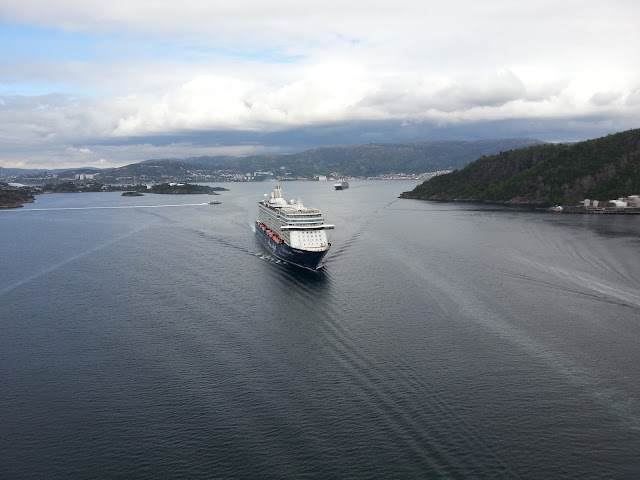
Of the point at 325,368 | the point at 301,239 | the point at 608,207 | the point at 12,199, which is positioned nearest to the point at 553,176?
the point at 608,207

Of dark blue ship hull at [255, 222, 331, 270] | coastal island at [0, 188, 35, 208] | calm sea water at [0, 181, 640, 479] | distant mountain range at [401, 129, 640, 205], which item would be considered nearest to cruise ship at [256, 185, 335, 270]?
dark blue ship hull at [255, 222, 331, 270]

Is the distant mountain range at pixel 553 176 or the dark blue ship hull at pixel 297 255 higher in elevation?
the distant mountain range at pixel 553 176

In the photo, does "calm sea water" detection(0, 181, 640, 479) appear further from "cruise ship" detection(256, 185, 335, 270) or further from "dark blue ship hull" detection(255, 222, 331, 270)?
"cruise ship" detection(256, 185, 335, 270)

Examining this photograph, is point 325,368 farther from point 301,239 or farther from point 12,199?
point 12,199

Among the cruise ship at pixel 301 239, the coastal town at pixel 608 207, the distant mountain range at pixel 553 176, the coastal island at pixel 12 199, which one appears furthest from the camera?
the coastal island at pixel 12 199

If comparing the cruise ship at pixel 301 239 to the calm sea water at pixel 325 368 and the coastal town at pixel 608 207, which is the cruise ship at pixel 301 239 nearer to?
the calm sea water at pixel 325 368

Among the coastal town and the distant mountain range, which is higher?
the distant mountain range

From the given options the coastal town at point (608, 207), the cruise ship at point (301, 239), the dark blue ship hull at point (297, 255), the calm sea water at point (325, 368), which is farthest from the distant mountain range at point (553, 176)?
the dark blue ship hull at point (297, 255)
